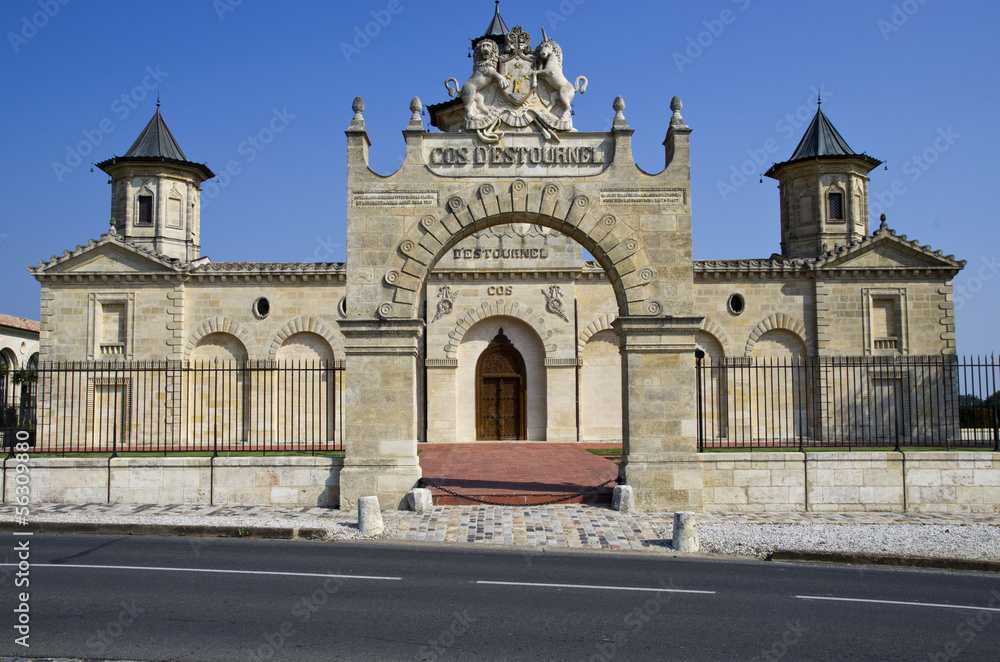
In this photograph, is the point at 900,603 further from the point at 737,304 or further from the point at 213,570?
the point at 737,304

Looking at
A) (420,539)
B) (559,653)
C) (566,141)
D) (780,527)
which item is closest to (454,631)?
(559,653)

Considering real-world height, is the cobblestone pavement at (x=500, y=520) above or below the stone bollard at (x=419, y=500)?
below

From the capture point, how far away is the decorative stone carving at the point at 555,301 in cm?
2439

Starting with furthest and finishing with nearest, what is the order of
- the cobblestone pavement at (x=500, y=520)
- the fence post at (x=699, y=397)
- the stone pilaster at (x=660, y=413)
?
1. the fence post at (x=699, y=397)
2. the stone pilaster at (x=660, y=413)
3. the cobblestone pavement at (x=500, y=520)

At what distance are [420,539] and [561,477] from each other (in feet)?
16.8

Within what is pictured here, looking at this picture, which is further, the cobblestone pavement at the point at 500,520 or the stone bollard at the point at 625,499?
the stone bollard at the point at 625,499

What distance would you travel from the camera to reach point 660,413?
12766 mm

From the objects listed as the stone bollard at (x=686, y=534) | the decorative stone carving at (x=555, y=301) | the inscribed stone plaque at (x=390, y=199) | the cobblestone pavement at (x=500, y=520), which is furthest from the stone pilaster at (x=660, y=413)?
the decorative stone carving at (x=555, y=301)

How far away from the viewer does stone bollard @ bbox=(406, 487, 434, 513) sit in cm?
1230

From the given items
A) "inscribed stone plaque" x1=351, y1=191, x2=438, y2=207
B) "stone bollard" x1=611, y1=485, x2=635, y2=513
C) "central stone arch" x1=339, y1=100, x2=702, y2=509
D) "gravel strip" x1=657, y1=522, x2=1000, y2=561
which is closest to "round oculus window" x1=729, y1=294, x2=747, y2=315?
"central stone arch" x1=339, y1=100, x2=702, y2=509

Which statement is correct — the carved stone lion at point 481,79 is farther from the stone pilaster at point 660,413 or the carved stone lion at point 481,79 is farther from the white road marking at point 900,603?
the white road marking at point 900,603

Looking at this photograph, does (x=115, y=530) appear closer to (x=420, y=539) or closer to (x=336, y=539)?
(x=336, y=539)

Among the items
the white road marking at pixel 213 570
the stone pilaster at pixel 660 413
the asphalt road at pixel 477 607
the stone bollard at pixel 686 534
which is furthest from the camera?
the stone pilaster at pixel 660 413

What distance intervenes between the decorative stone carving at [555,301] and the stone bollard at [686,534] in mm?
14693
